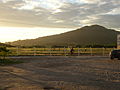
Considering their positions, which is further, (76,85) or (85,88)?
(76,85)

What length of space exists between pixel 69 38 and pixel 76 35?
33.2 ft

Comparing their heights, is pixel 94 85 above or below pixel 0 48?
below

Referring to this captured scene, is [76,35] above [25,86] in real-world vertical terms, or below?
above

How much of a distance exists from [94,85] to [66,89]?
62.1 inches

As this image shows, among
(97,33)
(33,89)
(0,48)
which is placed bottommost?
(33,89)

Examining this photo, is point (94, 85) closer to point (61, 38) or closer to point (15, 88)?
point (15, 88)

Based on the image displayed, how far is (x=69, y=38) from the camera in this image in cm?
18238

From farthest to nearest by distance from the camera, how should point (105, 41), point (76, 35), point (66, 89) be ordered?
point (76, 35) → point (105, 41) → point (66, 89)

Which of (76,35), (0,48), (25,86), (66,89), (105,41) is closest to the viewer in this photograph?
(66,89)

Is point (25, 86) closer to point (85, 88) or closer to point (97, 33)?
point (85, 88)

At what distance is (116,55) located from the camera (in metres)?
29.0

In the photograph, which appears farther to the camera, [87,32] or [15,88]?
[87,32]

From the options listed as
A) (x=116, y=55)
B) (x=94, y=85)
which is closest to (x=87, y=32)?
(x=116, y=55)

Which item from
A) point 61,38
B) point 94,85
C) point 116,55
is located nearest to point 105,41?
point 61,38
